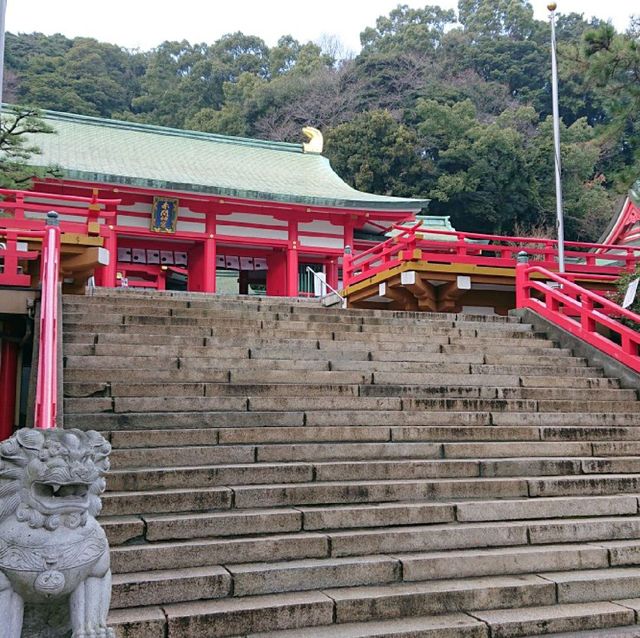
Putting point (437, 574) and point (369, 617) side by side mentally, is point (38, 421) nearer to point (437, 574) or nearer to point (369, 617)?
point (369, 617)

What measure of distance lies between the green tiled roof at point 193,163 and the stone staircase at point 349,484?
8.99 m

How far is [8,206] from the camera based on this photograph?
10.0 metres

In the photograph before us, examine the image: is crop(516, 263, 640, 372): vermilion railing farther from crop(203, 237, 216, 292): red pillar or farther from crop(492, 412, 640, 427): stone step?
crop(203, 237, 216, 292): red pillar

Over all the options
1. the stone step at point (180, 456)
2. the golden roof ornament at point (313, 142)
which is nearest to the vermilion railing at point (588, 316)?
the stone step at point (180, 456)

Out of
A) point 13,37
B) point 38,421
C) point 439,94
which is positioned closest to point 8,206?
point 38,421

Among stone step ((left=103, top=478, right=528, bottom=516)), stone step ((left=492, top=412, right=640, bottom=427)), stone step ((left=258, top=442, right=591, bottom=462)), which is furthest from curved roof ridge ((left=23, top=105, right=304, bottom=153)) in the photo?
stone step ((left=103, top=478, right=528, bottom=516))

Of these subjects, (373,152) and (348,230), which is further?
(373,152)

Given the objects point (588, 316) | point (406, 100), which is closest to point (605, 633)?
point (588, 316)

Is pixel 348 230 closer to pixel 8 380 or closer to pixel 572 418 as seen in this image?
pixel 8 380

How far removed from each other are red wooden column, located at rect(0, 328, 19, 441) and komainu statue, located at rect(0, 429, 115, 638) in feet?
18.3

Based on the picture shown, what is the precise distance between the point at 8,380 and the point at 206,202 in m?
8.81

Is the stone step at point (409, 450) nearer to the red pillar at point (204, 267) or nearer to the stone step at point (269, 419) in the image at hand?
the stone step at point (269, 419)

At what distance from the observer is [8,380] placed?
26.1ft

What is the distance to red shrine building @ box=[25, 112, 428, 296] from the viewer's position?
50.6 feet
